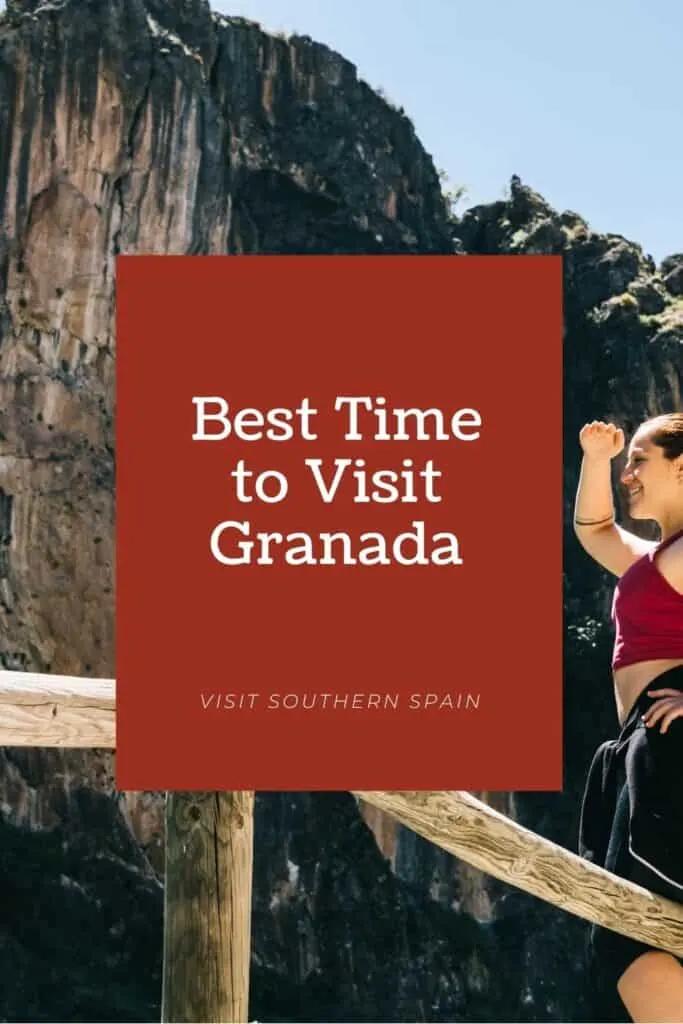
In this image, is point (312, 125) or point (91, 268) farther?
point (312, 125)

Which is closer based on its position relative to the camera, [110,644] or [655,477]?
[655,477]

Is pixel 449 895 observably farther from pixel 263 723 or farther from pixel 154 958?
pixel 263 723

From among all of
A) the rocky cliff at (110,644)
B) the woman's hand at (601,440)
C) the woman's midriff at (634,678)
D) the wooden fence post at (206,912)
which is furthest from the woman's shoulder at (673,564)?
the rocky cliff at (110,644)

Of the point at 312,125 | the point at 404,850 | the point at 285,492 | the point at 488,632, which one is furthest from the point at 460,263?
the point at 312,125

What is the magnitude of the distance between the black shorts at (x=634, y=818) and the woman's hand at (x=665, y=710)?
0.6 inches

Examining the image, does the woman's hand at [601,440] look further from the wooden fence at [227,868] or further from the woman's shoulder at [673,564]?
the wooden fence at [227,868]

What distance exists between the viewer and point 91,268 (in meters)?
18.5

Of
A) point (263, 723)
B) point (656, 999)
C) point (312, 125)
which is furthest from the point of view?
point (312, 125)

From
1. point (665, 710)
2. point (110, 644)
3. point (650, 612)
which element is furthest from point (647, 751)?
point (110, 644)

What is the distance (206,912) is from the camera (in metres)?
1.73

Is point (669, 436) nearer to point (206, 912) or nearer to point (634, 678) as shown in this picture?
point (634, 678)

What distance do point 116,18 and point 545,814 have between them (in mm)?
14869

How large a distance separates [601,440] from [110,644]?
1704 cm

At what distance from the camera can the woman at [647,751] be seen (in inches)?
65.8
